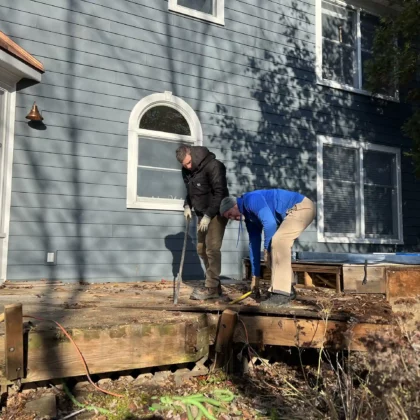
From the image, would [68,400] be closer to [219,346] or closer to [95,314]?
[95,314]


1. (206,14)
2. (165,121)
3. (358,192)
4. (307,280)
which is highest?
(206,14)

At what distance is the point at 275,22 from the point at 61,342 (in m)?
7.40

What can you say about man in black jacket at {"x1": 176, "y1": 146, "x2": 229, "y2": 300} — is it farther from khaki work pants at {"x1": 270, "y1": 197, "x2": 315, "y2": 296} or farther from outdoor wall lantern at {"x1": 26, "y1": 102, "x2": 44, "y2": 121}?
outdoor wall lantern at {"x1": 26, "y1": 102, "x2": 44, "y2": 121}

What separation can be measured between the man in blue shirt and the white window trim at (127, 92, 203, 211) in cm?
290

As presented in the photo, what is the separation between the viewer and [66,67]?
652 centimetres

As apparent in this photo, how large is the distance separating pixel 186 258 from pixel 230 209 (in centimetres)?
316

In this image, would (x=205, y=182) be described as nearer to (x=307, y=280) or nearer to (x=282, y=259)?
(x=282, y=259)

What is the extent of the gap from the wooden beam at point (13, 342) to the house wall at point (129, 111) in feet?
12.1

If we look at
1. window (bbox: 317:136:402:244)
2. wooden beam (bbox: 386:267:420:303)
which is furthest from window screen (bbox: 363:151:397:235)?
wooden beam (bbox: 386:267:420:303)

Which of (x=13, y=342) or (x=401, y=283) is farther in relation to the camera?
(x=401, y=283)

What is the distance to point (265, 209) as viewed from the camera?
3.98 metres

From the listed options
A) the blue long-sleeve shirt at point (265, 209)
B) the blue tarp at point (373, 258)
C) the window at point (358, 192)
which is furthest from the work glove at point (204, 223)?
the window at point (358, 192)

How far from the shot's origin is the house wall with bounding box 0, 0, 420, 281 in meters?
6.27

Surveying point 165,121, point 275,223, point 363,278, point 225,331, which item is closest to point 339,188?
point 165,121
